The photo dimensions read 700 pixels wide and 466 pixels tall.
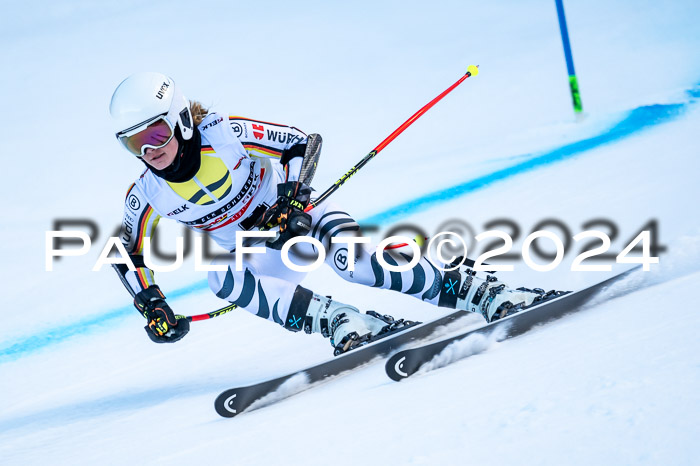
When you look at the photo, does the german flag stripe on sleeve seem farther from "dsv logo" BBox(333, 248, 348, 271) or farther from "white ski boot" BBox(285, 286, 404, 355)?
"dsv logo" BBox(333, 248, 348, 271)

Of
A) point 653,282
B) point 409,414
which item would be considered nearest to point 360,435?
point 409,414

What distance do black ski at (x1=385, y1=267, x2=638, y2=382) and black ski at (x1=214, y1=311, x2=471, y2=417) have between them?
36 cm

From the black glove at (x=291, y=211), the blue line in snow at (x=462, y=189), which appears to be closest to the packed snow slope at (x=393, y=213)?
the blue line in snow at (x=462, y=189)

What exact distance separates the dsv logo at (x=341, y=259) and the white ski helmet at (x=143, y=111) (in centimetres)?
75

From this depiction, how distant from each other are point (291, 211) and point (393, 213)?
360 centimetres

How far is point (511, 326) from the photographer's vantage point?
253cm

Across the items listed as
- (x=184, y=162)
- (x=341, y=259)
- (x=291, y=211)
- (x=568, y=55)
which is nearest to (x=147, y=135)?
(x=184, y=162)

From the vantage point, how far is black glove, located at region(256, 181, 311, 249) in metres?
2.68

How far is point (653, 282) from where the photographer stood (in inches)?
107

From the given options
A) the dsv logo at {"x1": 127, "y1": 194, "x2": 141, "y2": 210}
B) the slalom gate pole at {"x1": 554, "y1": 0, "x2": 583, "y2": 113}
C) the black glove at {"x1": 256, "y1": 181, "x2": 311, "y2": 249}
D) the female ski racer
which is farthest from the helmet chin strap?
the slalom gate pole at {"x1": 554, "y1": 0, "x2": 583, "y2": 113}

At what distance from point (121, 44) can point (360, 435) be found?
8.89 meters

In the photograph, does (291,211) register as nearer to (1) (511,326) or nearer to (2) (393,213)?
(1) (511,326)

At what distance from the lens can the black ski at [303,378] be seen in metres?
2.59

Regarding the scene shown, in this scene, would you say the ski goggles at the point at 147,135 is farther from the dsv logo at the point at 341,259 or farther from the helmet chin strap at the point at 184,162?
the dsv logo at the point at 341,259
